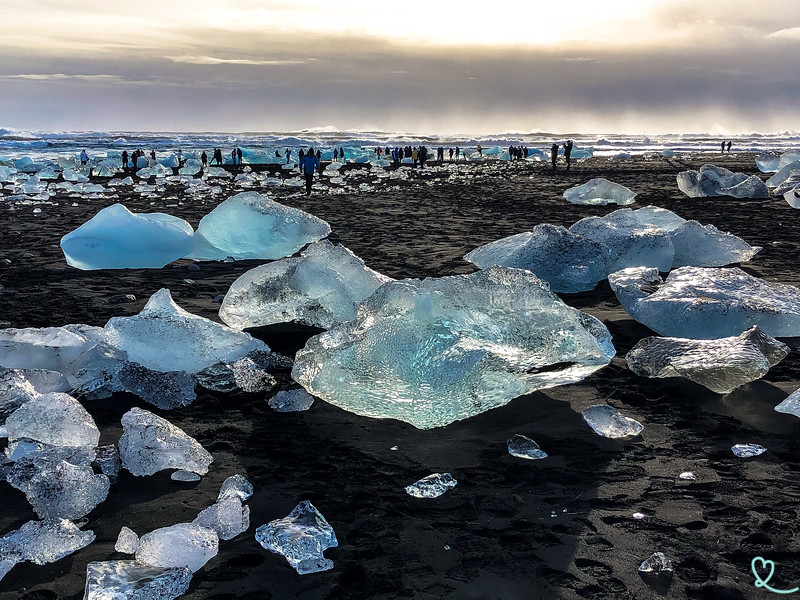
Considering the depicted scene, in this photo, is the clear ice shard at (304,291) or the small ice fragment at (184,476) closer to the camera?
the small ice fragment at (184,476)

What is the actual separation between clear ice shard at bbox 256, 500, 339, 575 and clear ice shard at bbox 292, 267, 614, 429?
863mm

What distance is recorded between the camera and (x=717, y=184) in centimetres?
1477

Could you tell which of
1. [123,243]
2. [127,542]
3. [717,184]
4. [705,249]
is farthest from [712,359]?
[717,184]

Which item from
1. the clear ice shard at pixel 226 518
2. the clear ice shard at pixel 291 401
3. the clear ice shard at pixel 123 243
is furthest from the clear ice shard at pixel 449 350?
the clear ice shard at pixel 123 243

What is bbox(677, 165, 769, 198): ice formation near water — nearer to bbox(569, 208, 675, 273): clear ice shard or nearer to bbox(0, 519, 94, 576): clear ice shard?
bbox(569, 208, 675, 273): clear ice shard

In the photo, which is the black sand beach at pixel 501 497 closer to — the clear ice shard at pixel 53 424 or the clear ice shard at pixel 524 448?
the clear ice shard at pixel 524 448

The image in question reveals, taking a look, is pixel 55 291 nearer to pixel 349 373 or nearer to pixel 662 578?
pixel 349 373

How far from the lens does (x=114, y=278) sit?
263 inches

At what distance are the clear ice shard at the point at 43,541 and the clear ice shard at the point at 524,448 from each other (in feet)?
5.58

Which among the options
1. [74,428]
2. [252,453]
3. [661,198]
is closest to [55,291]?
[74,428]

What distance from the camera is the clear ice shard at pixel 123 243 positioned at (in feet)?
23.2

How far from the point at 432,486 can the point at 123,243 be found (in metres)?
5.60

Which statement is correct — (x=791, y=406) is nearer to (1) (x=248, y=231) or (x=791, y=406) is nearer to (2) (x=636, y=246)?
(2) (x=636, y=246)

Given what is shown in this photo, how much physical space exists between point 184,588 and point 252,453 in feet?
3.27
